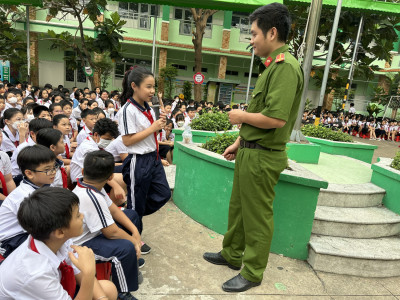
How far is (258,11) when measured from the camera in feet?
6.91

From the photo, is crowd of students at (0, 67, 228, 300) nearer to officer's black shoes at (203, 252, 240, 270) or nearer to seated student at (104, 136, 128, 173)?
seated student at (104, 136, 128, 173)

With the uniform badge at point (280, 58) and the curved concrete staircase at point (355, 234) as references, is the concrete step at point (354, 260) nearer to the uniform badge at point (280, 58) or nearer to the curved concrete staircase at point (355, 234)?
the curved concrete staircase at point (355, 234)

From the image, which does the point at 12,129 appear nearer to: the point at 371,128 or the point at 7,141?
the point at 7,141

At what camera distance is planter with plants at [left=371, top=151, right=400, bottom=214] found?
3.27 meters

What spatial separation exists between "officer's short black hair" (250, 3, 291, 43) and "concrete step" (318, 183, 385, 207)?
1.94m

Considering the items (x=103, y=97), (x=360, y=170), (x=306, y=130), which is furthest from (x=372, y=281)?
(x=103, y=97)

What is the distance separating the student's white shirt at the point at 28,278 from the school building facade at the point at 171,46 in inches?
684

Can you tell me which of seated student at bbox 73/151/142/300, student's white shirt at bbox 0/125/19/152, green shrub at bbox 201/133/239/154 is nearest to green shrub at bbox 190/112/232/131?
green shrub at bbox 201/133/239/154

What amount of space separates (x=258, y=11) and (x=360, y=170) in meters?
3.64

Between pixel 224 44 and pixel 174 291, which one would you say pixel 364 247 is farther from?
pixel 224 44

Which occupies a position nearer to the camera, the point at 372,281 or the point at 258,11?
the point at 258,11

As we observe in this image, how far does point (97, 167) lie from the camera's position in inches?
77.6

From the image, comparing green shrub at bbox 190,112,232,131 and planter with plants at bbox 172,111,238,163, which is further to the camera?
green shrub at bbox 190,112,232,131

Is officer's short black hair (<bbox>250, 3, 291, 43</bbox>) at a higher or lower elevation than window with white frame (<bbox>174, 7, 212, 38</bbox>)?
lower
